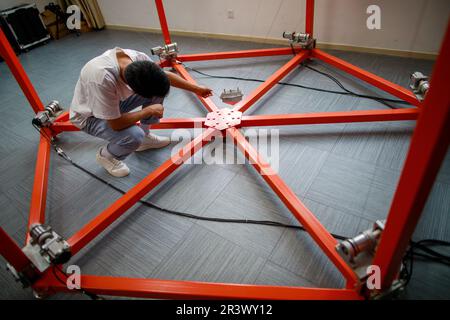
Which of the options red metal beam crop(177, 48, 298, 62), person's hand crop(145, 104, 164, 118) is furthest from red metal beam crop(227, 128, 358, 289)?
red metal beam crop(177, 48, 298, 62)

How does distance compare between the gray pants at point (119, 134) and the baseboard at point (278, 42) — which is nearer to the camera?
the gray pants at point (119, 134)

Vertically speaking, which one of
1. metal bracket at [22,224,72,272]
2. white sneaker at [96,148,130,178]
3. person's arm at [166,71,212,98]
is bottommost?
white sneaker at [96,148,130,178]

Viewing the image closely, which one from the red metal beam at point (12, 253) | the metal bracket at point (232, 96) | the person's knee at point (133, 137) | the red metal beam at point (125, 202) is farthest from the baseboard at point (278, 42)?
the red metal beam at point (12, 253)

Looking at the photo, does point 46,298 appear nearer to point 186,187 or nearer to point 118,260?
point 118,260

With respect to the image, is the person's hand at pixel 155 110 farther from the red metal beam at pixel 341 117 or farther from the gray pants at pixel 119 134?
the red metal beam at pixel 341 117

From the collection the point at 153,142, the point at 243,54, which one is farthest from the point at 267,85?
the point at 153,142

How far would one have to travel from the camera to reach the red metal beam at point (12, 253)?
3.64 feet

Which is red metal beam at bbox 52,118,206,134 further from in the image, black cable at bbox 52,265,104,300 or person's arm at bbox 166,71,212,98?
black cable at bbox 52,265,104,300

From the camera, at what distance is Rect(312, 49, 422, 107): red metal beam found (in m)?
2.07

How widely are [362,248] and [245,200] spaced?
77 centimetres

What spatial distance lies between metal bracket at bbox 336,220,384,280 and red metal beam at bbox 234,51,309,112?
4.38 feet

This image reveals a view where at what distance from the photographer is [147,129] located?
6.84 feet

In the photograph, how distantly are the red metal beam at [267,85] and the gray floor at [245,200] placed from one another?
0.47 feet
